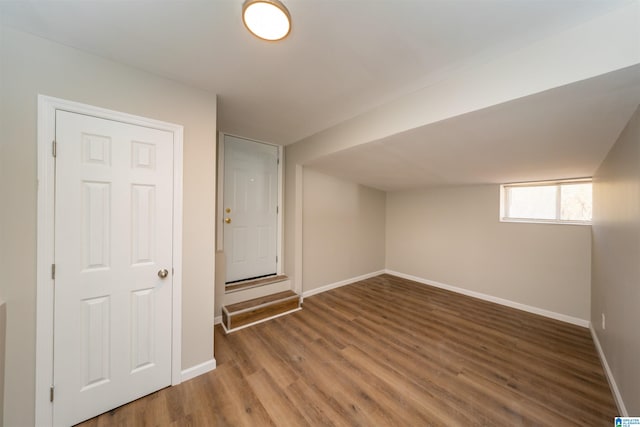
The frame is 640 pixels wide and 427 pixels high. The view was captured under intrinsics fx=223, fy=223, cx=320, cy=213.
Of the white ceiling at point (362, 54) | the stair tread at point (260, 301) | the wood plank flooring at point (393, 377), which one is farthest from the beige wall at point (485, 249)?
the stair tread at point (260, 301)

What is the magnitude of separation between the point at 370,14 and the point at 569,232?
3585mm

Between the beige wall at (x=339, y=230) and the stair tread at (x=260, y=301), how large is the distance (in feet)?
1.49

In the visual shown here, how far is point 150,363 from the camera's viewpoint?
1688 millimetres

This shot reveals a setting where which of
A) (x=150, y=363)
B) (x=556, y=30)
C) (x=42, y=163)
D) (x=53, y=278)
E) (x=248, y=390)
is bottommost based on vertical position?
(x=248, y=390)

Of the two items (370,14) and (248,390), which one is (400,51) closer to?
(370,14)

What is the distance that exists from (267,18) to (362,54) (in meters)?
0.63

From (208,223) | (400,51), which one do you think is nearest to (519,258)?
(400,51)

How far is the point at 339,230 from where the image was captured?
409 cm

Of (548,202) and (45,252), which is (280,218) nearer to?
(45,252)

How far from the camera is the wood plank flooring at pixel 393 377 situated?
4.97 feet

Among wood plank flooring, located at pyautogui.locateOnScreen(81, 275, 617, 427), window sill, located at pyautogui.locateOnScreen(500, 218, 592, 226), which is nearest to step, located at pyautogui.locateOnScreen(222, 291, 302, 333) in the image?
wood plank flooring, located at pyautogui.locateOnScreen(81, 275, 617, 427)

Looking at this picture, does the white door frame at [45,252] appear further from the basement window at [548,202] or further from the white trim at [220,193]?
the basement window at [548,202]

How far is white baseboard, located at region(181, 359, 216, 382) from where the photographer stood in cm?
184

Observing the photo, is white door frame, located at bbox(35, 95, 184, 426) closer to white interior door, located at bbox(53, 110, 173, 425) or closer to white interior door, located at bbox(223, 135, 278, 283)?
white interior door, located at bbox(53, 110, 173, 425)
